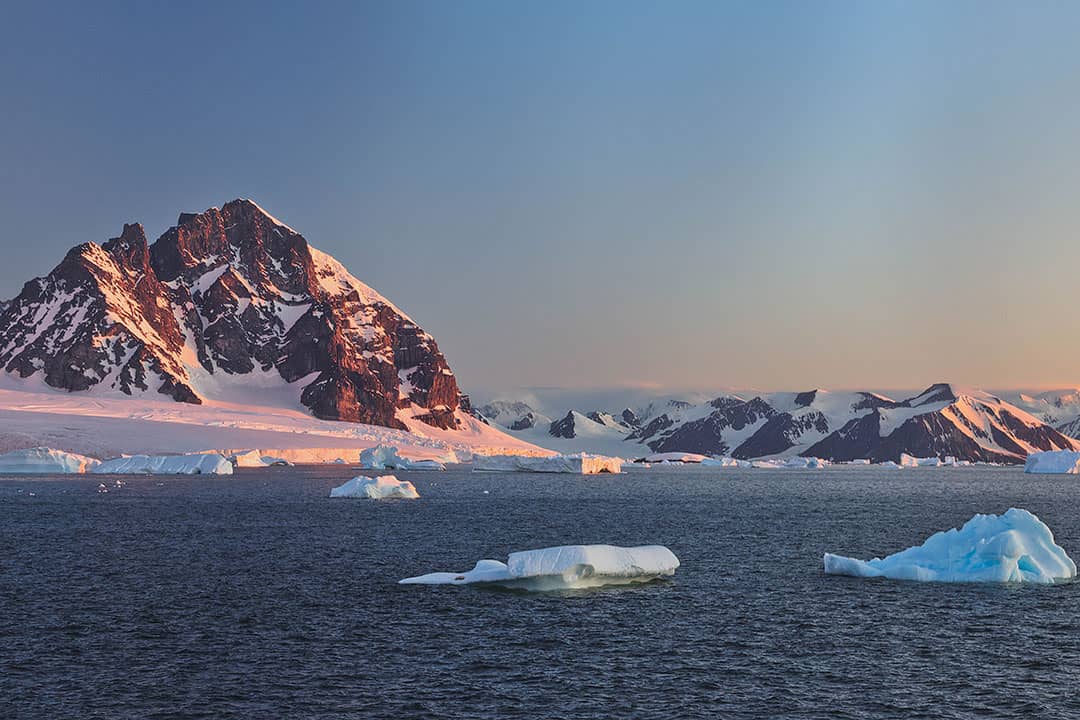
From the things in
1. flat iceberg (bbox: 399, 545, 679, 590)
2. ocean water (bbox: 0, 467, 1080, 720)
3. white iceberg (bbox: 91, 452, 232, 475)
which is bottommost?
ocean water (bbox: 0, 467, 1080, 720)

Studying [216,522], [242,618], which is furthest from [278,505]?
[242,618]

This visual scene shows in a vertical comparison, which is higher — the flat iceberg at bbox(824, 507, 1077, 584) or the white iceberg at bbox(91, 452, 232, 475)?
the white iceberg at bbox(91, 452, 232, 475)

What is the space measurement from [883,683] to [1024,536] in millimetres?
22412

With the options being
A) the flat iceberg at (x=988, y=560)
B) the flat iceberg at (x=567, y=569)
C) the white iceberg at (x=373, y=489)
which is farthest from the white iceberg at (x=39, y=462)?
the flat iceberg at (x=988, y=560)

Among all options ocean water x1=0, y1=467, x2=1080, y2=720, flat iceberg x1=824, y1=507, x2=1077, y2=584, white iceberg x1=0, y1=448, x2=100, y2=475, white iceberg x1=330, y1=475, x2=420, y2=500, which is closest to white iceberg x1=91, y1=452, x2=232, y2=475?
white iceberg x1=0, y1=448, x2=100, y2=475

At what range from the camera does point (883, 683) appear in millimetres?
28094

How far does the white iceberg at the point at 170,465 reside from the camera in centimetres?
16612

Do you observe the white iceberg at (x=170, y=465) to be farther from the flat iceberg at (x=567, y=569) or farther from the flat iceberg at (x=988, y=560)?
the flat iceberg at (x=988, y=560)

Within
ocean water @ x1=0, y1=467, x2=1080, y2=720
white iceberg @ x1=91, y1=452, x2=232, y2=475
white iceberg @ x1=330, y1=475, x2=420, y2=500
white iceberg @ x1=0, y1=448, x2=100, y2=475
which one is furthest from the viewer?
white iceberg @ x1=91, y1=452, x2=232, y2=475

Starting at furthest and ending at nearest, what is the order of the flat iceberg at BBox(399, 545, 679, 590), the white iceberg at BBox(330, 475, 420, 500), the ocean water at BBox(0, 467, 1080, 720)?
the white iceberg at BBox(330, 475, 420, 500) → the flat iceberg at BBox(399, 545, 679, 590) → the ocean water at BBox(0, 467, 1080, 720)

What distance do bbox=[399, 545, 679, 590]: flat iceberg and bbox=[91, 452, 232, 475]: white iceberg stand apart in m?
131

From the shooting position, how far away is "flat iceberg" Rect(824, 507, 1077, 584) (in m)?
45.4

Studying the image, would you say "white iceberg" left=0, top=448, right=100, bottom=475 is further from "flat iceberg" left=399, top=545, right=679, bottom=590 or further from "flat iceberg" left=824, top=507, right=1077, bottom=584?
"flat iceberg" left=824, top=507, right=1077, bottom=584

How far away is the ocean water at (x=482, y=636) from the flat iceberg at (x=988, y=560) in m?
1.27
